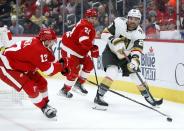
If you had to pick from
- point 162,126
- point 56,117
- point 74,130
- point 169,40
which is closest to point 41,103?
point 56,117

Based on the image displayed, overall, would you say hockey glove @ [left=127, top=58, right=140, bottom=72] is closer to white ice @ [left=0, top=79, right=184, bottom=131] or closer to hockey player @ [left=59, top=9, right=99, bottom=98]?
white ice @ [left=0, top=79, right=184, bottom=131]

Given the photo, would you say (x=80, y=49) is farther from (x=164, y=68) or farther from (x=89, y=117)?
(x=89, y=117)

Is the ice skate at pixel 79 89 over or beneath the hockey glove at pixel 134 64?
beneath

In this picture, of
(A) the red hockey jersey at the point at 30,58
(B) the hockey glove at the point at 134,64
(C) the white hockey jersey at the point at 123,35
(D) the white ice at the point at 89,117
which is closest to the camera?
(D) the white ice at the point at 89,117

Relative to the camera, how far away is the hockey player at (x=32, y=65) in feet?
20.2

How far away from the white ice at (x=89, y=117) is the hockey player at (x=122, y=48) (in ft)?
0.96

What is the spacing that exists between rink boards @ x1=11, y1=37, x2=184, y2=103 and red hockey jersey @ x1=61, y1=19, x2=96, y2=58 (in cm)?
108

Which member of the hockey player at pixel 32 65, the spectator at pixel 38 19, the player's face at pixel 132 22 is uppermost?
the player's face at pixel 132 22

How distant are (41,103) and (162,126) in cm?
133

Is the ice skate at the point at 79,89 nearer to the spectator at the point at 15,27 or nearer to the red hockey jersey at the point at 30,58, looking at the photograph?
the red hockey jersey at the point at 30,58

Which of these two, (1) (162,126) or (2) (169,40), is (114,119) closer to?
(1) (162,126)

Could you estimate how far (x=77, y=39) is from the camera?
7.92 metres

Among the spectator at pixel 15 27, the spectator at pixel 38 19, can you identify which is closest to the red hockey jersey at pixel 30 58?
the spectator at pixel 38 19

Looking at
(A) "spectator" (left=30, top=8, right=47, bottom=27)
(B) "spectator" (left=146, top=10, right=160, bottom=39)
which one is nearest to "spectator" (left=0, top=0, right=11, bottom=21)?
(A) "spectator" (left=30, top=8, right=47, bottom=27)
